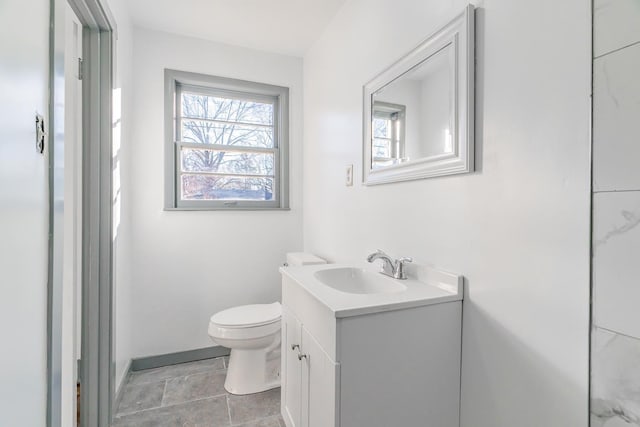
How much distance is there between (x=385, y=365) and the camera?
1.06m

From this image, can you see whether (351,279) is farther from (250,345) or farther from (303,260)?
(250,345)

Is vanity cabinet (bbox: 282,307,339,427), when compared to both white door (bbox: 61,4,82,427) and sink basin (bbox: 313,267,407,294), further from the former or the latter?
white door (bbox: 61,4,82,427)

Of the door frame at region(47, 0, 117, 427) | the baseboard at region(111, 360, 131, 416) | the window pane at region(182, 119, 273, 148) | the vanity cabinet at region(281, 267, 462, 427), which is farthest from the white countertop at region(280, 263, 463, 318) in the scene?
the window pane at region(182, 119, 273, 148)

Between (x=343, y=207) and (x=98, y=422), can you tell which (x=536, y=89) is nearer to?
(x=343, y=207)

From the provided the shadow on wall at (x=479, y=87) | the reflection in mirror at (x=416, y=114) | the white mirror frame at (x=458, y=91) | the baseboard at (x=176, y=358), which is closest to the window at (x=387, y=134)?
the reflection in mirror at (x=416, y=114)

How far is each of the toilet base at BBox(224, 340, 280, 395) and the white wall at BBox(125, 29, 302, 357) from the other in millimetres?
532

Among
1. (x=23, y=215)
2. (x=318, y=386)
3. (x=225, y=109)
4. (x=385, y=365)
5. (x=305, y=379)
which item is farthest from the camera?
(x=225, y=109)

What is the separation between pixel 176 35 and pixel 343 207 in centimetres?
180

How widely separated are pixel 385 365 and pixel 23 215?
1119mm

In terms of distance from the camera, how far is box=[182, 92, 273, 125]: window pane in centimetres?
246

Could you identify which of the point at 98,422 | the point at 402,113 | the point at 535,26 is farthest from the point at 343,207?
the point at 98,422

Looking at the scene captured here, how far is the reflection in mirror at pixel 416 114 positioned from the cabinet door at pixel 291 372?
92cm

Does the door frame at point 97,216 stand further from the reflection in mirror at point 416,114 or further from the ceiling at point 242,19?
the reflection in mirror at point 416,114

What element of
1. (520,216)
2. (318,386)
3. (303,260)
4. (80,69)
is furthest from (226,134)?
(520,216)
